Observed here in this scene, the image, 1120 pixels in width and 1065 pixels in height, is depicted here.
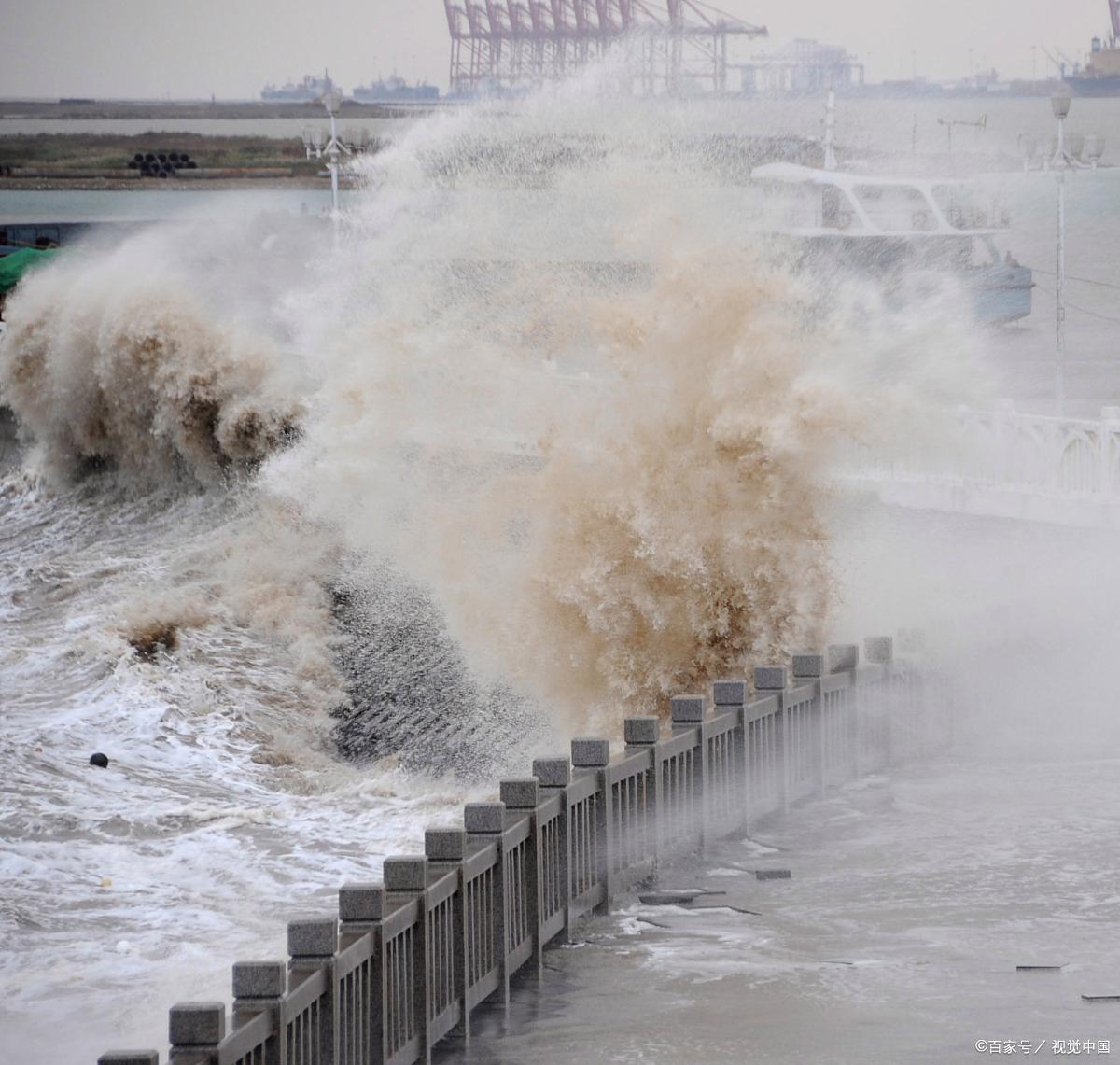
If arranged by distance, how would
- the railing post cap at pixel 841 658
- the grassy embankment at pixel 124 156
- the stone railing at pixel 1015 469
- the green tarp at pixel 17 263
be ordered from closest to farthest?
the railing post cap at pixel 841 658 < the stone railing at pixel 1015 469 < the green tarp at pixel 17 263 < the grassy embankment at pixel 124 156

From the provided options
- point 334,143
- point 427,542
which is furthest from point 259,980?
point 334,143

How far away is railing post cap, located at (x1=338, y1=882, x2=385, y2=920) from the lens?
17.5 feet

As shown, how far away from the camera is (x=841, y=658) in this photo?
9945 mm

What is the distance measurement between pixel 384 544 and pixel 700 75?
11025 mm

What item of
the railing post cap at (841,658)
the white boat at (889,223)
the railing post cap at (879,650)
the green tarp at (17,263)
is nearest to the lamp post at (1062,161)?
the white boat at (889,223)

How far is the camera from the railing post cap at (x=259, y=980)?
471cm

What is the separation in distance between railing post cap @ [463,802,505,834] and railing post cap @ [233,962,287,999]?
1650 millimetres

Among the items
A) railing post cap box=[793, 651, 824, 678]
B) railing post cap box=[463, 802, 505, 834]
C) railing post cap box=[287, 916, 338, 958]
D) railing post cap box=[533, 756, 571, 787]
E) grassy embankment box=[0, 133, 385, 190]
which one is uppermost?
grassy embankment box=[0, 133, 385, 190]

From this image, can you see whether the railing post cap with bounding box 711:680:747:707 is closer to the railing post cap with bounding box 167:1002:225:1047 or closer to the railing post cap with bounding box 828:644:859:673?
the railing post cap with bounding box 828:644:859:673

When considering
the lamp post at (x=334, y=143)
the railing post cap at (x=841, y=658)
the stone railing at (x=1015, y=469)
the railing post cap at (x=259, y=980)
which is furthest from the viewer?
the lamp post at (x=334, y=143)

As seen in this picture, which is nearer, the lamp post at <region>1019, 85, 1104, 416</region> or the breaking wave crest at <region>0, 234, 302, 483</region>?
the lamp post at <region>1019, 85, 1104, 416</region>

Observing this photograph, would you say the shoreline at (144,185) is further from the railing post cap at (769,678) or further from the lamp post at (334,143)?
the railing post cap at (769,678)

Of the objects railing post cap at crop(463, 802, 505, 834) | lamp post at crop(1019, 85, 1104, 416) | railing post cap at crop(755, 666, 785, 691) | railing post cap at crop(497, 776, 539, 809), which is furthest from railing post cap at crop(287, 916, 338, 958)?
lamp post at crop(1019, 85, 1104, 416)

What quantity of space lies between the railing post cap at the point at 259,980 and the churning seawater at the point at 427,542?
193cm
